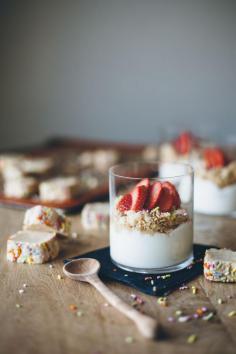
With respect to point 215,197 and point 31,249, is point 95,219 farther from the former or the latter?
point 215,197

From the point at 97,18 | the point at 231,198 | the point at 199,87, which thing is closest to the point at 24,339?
the point at 231,198

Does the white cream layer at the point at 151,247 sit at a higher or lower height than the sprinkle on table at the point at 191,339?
higher

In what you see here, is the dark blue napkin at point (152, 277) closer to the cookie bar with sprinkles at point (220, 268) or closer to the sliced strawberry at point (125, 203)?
the cookie bar with sprinkles at point (220, 268)

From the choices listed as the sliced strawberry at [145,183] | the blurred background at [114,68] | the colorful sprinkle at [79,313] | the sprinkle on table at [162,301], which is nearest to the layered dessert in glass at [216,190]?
the sliced strawberry at [145,183]

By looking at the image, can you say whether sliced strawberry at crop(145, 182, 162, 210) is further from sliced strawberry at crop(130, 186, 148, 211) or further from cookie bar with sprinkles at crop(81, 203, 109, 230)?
cookie bar with sprinkles at crop(81, 203, 109, 230)

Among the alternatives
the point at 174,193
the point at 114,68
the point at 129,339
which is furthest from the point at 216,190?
the point at 114,68
